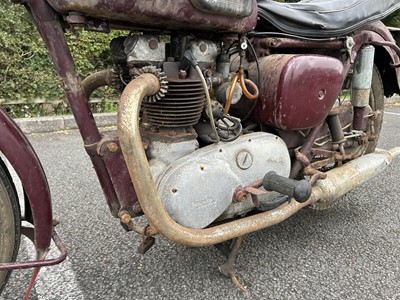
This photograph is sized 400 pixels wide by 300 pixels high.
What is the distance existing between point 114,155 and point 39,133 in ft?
11.9

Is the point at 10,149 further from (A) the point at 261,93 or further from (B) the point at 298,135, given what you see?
(B) the point at 298,135

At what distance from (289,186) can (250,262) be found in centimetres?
58

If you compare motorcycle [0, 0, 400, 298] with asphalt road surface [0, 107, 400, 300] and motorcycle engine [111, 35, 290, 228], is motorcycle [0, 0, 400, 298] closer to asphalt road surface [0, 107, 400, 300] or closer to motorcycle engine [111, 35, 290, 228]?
motorcycle engine [111, 35, 290, 228]

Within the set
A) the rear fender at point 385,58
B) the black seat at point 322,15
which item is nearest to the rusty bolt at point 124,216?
the black seat at point 322,15

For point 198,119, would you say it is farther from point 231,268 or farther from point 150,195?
point 231,268

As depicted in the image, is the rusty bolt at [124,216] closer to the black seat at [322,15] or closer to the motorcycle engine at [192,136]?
the motorcycle engine at [192,136]

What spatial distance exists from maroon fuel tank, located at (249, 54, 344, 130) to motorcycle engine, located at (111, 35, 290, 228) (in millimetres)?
107

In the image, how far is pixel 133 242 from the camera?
1966 mm

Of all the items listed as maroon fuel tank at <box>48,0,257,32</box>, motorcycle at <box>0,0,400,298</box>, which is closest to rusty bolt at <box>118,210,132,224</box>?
motorcycle at <box>0,0,400,298</box>

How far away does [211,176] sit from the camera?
1.38 m

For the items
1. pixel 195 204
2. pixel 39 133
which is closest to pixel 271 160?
pixel 195 204

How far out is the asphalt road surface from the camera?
5.18ft

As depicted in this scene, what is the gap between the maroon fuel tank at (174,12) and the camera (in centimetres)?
109

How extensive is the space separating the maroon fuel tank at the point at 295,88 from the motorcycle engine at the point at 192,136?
107 mm
